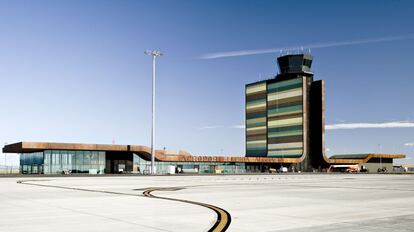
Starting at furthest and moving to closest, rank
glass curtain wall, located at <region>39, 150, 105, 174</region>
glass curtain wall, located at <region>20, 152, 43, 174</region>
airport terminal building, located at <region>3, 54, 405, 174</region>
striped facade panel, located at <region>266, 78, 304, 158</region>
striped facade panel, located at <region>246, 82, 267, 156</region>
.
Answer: striped facade panel, located at <region>246, 82, 267, 156</region> < striped facade panel, located at <region>266, 78, 304, 158</region> < airport terminal building, located at <region>3, 54, 405, 174</region> < glass curtain wall, located at <region>20, 152, 43, 174</region> < glass curtain wall, located at <region>39, 150, 105, 174</region>

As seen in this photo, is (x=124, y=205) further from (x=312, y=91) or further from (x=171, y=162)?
(x=312, y=91)

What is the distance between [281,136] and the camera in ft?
523

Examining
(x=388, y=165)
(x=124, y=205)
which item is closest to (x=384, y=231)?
(x=124, y=205)

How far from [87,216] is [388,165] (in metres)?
186

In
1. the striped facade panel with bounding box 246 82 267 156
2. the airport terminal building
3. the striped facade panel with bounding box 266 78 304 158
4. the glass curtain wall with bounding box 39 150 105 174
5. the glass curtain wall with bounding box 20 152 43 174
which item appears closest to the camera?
the glass curtain wall with bounding box 39 150 105 174

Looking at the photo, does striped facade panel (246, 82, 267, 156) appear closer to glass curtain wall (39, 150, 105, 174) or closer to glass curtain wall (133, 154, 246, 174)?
glass curtain wall (133, 154, 246, 174)

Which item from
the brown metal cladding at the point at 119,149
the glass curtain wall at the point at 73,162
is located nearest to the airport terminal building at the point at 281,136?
the brown metal cladding at the point at 119,149

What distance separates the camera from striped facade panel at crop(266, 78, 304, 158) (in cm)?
15300

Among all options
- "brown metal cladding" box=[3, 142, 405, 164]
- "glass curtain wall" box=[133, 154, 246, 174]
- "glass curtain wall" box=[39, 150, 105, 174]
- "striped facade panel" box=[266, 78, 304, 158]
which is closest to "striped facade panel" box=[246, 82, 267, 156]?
"striped facade panel" box=[266, 78, 304, 158]

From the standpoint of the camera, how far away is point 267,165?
472 feet

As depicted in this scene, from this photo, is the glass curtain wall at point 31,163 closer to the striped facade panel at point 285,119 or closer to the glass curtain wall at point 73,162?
the glass curtain wall at point 73,162

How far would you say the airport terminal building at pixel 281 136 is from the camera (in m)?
115

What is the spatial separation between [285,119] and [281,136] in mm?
6016

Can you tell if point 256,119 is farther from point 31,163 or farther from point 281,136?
point 31,163
